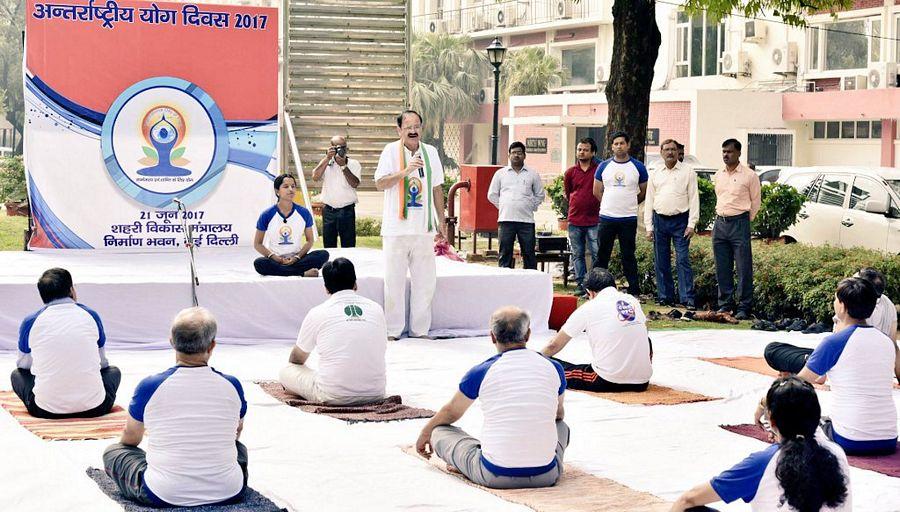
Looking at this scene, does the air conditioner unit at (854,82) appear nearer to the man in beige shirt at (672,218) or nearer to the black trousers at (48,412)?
the man in beige shirt at (672,218)

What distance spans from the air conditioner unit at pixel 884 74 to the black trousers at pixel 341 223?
23.2m

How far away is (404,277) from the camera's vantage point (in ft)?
36.9

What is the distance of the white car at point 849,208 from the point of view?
16.4m

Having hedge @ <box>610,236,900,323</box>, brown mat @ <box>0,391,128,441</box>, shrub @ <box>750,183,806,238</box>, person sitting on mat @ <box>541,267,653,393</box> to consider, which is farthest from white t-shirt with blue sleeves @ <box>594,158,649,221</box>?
brown mat @ <box>0,391,128,441</box>

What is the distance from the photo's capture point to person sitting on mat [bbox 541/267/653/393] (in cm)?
838

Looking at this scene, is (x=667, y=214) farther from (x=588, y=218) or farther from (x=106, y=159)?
(x=106, y=159)

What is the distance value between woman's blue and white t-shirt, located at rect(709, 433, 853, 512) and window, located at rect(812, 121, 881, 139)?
3232 centimetres

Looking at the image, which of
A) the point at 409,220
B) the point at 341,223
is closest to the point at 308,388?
the point at 409,220

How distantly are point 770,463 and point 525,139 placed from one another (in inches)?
1633

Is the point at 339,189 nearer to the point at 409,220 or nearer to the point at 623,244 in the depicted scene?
the point at 623,244

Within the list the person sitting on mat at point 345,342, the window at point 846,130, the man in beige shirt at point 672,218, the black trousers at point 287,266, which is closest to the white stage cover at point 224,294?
the black trousers at point 287,266

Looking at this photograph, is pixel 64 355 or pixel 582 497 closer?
pixel 582 497

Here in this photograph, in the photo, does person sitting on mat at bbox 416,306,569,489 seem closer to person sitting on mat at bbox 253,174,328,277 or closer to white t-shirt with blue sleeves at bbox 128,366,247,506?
white t-shirt with blue sleeves at bbox 128,366,247,506

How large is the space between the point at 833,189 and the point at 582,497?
40.7 feet
